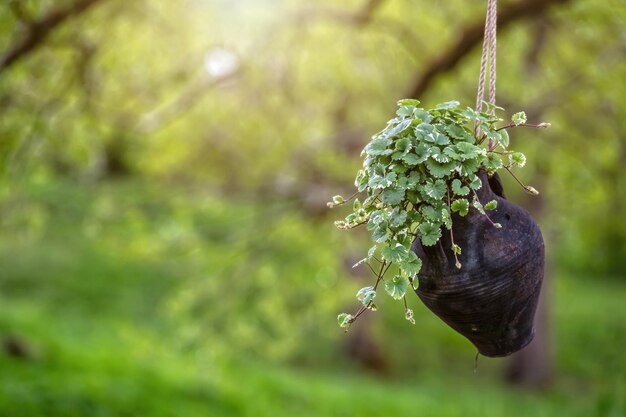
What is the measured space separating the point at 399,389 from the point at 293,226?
3.40 m

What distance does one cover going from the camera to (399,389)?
29.1 ft

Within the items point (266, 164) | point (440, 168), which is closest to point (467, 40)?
point (440, 168)

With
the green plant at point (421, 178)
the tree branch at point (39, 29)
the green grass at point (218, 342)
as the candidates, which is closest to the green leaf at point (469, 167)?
the green plant at point (421, 178)

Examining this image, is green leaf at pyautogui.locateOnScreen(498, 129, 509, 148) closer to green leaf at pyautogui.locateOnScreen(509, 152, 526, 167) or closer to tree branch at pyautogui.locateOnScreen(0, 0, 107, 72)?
green leaf at pyautogui.locateOnScreen(509, 152, 526, 167)

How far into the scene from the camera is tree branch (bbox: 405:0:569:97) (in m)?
4.05

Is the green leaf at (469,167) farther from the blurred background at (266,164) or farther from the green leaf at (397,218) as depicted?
the blurred background at (266,164)

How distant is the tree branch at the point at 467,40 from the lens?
405 cm

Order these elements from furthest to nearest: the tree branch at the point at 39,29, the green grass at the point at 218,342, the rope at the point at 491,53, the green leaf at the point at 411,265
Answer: the green grass at the point at 218,342 < the tree branch at the point at 39,29 < the rope at the point at 491,53 < the green leaf at the point at 411,265

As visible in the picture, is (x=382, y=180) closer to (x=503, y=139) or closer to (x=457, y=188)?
(x=457, y=188)

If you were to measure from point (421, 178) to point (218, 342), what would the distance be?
14.7ft

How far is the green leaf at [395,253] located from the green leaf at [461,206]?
15 cm

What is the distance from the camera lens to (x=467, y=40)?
14.9ft

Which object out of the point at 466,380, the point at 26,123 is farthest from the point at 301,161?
the point at 466,380

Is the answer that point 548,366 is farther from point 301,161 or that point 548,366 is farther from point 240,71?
point 240,71
